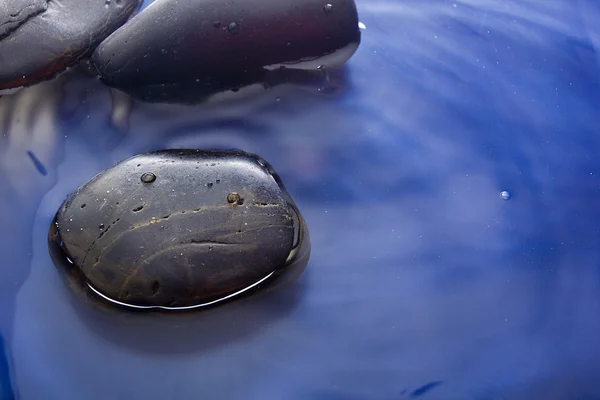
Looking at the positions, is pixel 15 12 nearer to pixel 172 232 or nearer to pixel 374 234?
pixel 172 232

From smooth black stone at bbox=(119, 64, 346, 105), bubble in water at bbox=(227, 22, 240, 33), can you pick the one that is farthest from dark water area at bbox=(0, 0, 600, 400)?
bubble in water at bbox=(227, 22, 240, 33)

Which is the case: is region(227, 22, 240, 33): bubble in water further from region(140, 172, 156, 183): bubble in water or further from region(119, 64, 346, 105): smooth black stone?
region(140, 172, 156, 183): bubble in water

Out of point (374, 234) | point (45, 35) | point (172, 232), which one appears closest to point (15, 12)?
point (45, 35)

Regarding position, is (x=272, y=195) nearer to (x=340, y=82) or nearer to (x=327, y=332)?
(x=327, y=332)

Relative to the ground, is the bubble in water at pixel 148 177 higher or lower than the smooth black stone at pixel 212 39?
lower

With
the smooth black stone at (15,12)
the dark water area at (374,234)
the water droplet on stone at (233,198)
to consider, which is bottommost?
the dark water area at (374,234)

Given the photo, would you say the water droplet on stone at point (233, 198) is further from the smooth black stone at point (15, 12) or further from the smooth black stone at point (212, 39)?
the smooth black stone at point (15, 12)

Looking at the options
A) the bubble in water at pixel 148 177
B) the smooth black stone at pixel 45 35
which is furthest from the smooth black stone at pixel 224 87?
the bubble in water at pixel 148 177

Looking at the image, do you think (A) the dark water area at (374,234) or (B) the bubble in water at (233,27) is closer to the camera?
(A) the dark water area at (374,234)
